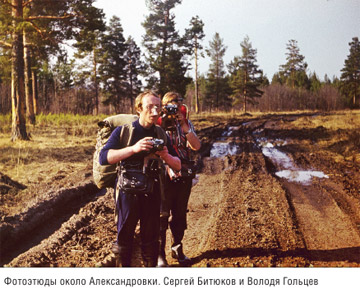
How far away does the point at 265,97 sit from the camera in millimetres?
49906

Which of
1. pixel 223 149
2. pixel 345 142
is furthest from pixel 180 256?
pixel 345 142

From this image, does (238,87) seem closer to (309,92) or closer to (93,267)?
(309,92)

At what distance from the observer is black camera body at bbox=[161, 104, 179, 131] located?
3307mm

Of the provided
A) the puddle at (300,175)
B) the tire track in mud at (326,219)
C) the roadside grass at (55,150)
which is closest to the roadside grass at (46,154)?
the roadside grass at (55,150)

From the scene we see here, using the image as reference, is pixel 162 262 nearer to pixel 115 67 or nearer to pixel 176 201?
pixel 176 201

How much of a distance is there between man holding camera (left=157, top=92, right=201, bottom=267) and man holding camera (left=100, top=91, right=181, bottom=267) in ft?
2.07

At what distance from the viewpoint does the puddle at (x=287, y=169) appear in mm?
7869

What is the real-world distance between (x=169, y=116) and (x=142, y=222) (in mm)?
1042

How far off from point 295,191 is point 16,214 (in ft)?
16.2

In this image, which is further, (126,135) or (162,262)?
(162,262)

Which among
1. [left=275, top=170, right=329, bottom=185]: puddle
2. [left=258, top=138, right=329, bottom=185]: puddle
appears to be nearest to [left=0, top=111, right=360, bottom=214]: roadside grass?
[left=258, top=138, right=329, bottom=185]: puddle

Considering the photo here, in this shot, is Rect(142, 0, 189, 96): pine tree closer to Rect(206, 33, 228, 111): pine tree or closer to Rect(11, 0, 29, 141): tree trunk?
Rect(11, 0, 29, 141): tree trunk

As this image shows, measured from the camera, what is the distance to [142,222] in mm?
2895

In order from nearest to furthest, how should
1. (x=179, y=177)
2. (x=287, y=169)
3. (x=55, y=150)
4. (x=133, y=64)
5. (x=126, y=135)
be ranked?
(x=126, y=135) → (x=179, y=177) → (x=287, y=169) → (x=55, y=150) → (x=133, y=64)
